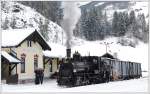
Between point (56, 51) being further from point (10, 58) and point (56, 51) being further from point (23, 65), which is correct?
point (10, 58)

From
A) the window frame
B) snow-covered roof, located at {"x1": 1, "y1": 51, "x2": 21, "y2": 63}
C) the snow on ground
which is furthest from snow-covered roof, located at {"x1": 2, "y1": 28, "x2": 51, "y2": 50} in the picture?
the snow on ground

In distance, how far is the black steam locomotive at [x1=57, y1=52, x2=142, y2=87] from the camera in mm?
26469

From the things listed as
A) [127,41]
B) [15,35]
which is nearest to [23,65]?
[15,35]

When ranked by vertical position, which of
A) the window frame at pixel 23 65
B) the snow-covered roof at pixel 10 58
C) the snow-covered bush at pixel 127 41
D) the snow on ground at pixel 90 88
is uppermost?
the snow-covered bush at pixel 127 41

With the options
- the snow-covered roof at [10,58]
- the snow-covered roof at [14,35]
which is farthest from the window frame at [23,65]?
the snow-covered roof at [10,58]

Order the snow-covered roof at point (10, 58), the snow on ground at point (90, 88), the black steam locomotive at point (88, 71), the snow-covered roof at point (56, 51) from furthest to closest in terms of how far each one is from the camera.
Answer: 1. the snow-covered roof at point (56, 51)
2. the snow-covered roof at point (10, 58)
3. the black steam locomotive at point (88, 71)
4. the snow on ground at point (90, 88)

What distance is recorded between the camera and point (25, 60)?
1236 inches

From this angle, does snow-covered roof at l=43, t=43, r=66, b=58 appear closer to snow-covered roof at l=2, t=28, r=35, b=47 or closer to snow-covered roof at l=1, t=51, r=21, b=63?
snow-covered roof at l=2, t=28, r=35, b=47

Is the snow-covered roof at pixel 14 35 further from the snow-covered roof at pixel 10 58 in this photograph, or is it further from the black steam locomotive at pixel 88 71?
the black steam locomotive at pixel 88 71

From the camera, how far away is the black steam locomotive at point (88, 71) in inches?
1042

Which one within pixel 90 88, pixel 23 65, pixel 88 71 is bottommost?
pixel 90 88

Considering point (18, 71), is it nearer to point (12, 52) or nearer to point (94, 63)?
point (12, 52)

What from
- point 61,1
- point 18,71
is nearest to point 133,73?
point 18,71

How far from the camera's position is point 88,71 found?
94.5ft
